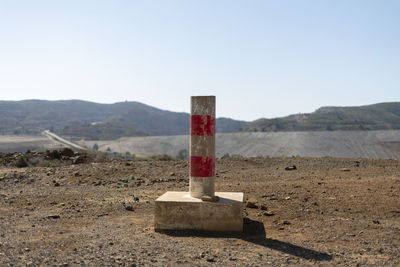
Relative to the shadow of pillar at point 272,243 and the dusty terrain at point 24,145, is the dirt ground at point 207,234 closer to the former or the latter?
the shadow of pillar at point 272,243

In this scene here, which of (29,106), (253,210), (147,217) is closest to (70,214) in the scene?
(147,217)

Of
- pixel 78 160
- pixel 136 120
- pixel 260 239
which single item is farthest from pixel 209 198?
pixel 136 120

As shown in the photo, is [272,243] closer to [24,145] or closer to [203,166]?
[203,166]

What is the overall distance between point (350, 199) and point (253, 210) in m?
2.41

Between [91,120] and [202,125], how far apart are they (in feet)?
464

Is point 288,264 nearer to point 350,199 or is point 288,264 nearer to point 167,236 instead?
point 167,236

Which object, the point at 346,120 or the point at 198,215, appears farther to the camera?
the point at 346,120

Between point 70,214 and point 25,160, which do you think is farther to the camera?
point 25,160

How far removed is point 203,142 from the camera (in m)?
7.38

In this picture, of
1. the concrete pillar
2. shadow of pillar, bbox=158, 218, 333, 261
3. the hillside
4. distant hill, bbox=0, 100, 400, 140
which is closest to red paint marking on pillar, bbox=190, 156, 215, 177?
the concrete pillar

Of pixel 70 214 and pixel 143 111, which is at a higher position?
pixel 143 111

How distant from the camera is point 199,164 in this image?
741 centimetres

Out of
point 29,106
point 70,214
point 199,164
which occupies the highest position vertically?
point 29,106

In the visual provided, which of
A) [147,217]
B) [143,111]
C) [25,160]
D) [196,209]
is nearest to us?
[196,209]
